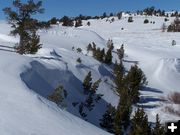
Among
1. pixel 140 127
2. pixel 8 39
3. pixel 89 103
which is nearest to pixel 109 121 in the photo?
pixel 89 103

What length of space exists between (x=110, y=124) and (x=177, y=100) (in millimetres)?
13362

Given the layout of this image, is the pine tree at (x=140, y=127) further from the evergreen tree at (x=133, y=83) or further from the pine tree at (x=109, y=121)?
the evergreen tree at (x=133, y=83)

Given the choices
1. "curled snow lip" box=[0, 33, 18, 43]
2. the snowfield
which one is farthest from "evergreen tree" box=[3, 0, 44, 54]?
"curled snow lip" box=[0, 33, 18, 43]

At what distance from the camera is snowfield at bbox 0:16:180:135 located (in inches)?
546

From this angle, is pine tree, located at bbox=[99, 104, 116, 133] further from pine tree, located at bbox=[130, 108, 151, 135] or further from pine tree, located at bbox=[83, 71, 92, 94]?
pine tree, located at bbox=[83, 71, 92, 94]

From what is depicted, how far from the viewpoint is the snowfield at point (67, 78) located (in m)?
13.9

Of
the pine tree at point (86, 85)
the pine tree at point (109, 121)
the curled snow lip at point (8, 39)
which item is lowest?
the pine tree at point (109, 121)

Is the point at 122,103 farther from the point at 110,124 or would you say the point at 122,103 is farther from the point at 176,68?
the point at 176,68

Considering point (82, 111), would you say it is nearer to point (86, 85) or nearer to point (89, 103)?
point (89, 103)

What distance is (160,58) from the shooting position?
50.8m

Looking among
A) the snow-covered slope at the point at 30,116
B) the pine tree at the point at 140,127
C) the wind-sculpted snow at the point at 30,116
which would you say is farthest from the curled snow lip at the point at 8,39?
the wind-sculpted snow at the point at 30,116

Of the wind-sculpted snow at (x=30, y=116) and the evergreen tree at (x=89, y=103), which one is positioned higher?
the wind-sculpted snow at (x=30, y=116)

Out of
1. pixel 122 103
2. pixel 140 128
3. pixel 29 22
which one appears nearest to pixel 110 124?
pixel 122 103

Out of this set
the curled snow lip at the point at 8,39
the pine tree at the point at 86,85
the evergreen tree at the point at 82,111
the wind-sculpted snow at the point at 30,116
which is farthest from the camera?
the curled snow lip at the point at 8,39
